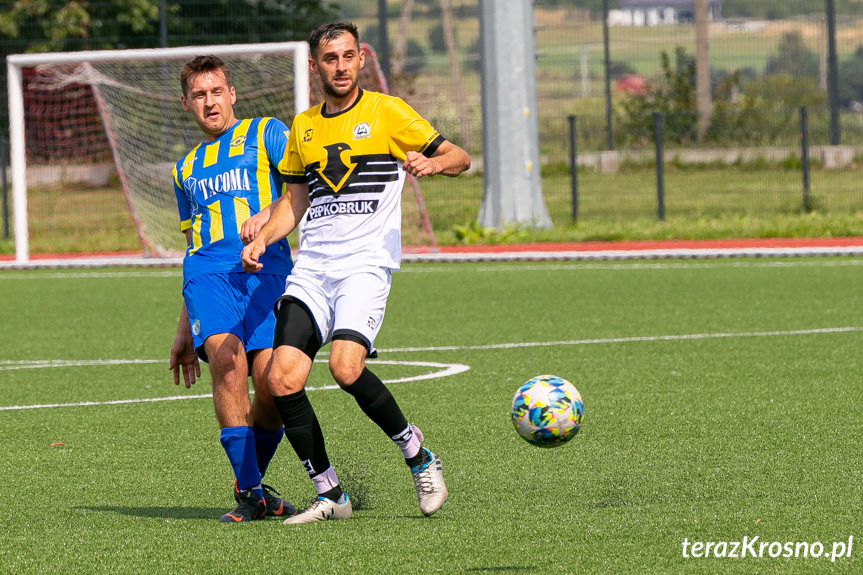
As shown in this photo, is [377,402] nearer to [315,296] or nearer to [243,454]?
[315,296]

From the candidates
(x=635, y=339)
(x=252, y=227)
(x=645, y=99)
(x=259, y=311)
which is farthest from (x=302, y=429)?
(x=645, y=99)

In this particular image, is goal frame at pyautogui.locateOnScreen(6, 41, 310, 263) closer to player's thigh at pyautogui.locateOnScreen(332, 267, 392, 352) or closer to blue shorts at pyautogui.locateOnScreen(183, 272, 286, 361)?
blue shorts at pyautogui.locateOnScreen(183, 272, 286, 361)

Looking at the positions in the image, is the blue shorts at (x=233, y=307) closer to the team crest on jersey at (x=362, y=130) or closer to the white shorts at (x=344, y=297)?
the white shorts at (x=344, y=297)

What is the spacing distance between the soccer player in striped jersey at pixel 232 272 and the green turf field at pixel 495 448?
323mm

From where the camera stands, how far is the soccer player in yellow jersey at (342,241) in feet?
18.2

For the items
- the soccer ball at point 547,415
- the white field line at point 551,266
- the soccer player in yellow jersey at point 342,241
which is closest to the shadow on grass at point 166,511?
the soccer player in yellow jersey at point 342,241

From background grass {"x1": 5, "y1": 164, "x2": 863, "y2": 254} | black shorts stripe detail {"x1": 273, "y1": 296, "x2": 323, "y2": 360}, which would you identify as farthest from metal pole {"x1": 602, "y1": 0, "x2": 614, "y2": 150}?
black shorts stripe detail {"x1": 273, "y1": 296, "x2": 323, "y2": 360}

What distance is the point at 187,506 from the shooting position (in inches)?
233

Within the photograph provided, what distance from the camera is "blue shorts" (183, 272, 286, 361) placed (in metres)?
5.80

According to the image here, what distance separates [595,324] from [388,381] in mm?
3061

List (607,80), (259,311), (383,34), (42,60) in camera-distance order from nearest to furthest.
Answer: (259,311), (42,60), (383,34), (607,80)

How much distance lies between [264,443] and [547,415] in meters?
1.28

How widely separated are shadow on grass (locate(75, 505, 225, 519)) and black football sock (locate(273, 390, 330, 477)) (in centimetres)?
47

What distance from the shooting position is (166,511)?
5.82 meters
